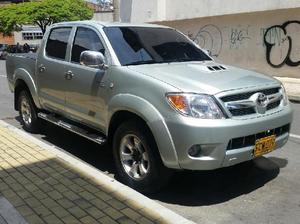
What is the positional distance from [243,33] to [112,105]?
1372 cm

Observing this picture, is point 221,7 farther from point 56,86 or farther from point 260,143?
point 260,143

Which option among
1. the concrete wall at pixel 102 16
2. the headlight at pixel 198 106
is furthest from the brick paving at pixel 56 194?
the concrete wall at pixel 102 16

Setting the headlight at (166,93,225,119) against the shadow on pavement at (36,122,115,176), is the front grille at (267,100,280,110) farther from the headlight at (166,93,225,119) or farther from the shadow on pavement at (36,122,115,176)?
the shadow on pavement at (36,122,115,176)

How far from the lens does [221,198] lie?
195 inches

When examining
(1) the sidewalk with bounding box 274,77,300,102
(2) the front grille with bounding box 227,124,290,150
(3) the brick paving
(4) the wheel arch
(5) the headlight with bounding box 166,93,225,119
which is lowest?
(1) the sidewalk with bounding box 274,77,300,102

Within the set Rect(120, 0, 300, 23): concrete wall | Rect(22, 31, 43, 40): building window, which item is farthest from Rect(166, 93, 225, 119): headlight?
Rect(22, 31, 43, 40): building window

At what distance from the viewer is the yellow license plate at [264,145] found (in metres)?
4.75

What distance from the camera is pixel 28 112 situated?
798 centimetres

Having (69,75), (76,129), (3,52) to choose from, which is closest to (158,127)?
(76,129)

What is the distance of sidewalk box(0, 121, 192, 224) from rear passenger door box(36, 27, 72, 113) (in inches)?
37.3

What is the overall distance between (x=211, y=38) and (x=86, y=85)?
14.4 metres

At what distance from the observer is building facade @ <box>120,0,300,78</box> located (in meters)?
16.6

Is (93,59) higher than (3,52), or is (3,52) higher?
(93,59)

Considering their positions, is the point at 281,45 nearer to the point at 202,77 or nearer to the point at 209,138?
the point at 202,77
